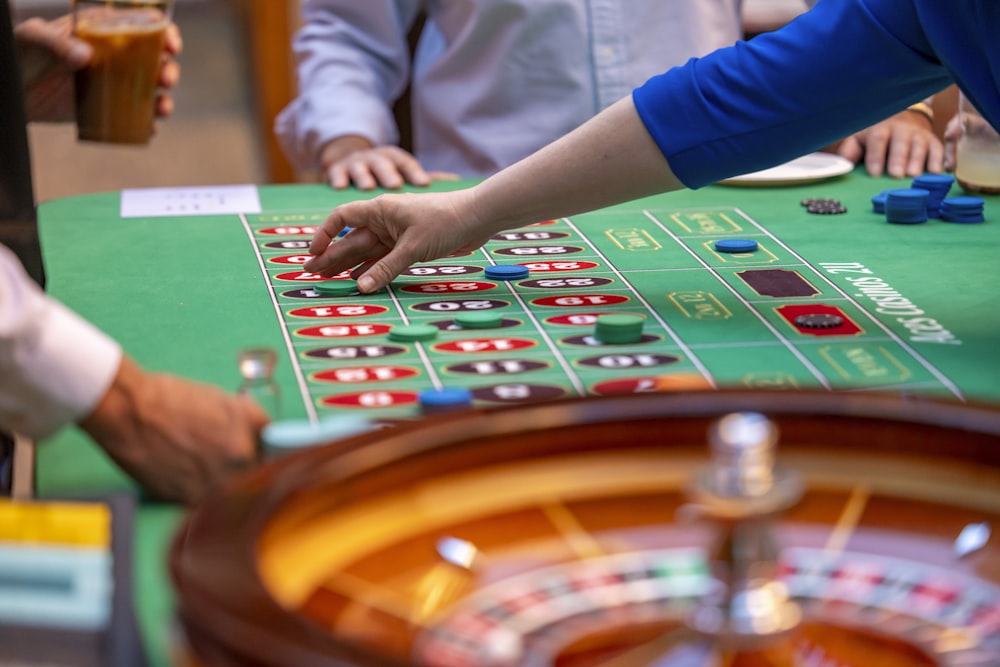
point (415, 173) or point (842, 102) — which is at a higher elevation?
point (842, 102)

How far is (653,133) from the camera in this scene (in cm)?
184

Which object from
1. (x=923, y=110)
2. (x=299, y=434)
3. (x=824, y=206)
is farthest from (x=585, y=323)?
(x=923, y=110)

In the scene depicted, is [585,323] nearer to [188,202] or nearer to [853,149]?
[188,202]

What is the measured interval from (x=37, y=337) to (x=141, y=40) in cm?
115

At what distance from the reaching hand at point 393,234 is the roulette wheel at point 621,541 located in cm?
98

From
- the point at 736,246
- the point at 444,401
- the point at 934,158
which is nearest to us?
the point at 444,401

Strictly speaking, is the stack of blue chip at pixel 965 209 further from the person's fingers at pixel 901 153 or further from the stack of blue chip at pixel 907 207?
the person's fingers at pixel 901 153

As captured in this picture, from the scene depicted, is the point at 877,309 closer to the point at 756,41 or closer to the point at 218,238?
the point at 756,41

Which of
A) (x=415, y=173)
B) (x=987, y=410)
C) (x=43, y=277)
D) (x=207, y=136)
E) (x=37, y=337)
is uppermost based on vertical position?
(x=987, y=410)

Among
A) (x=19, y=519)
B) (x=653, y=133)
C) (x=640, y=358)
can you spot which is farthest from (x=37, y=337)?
(x=653, y=133)

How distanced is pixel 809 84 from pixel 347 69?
172cm

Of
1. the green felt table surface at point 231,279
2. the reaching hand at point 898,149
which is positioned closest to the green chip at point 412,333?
the green felt table surface at point 231,279

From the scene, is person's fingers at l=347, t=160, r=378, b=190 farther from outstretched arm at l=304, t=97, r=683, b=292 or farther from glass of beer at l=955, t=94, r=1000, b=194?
glass of beer at l=955, t=94, r=1000, b=194

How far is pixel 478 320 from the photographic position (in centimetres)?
164
